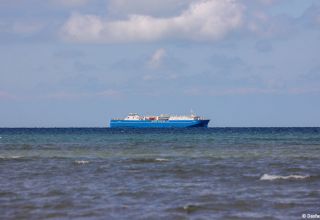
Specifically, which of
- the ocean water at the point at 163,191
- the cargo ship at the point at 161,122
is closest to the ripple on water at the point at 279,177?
the ocean water at the point at 163,191

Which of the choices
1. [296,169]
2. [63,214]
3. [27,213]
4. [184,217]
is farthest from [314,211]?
[296,169]

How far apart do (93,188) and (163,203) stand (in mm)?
5085

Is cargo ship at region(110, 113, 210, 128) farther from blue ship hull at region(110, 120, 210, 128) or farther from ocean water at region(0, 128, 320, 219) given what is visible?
ocean water at region(0, 128, 320, 219)

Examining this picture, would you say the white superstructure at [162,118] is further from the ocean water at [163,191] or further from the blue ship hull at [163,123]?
the ocean water at [163,191]

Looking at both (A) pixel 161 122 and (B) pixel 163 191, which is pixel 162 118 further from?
(B) pixel 163 191

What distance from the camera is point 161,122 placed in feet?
633

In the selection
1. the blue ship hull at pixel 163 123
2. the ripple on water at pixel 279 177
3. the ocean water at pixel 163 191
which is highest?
the blue ship hull at pixel 163 123

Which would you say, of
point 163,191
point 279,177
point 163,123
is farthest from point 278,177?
point 163,123

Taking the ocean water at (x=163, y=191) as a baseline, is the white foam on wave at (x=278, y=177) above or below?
above

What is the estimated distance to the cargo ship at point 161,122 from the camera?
623 ft

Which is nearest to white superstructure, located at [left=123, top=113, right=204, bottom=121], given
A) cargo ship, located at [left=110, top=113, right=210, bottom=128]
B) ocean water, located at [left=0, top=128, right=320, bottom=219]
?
cargo ship, located at [left=110, top=113, right=210, bottom=128]

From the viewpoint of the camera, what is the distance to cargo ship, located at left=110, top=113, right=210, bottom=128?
18988cm

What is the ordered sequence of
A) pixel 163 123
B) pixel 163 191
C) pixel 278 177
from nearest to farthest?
pixel 163 191 < pixel 278 177 < pixel 163 123

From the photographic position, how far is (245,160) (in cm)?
3909
